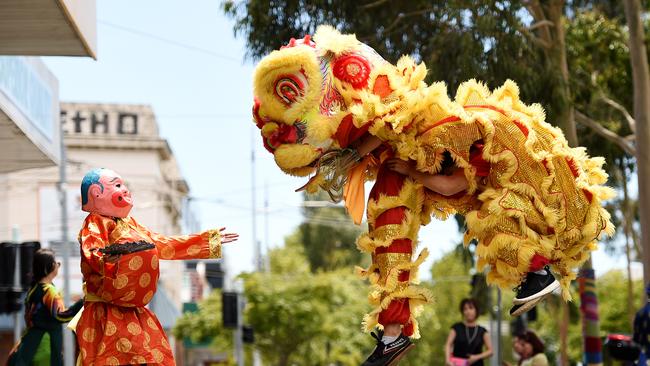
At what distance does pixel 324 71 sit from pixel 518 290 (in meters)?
1.74

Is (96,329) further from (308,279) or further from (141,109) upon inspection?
(141,109)

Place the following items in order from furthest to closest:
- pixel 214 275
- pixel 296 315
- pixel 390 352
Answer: pixel 214 275
pixel 296 315
pixel 390 352

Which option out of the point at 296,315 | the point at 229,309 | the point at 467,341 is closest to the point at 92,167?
the point at 296,315

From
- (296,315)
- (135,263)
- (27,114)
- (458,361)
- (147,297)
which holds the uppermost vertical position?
(27,114)

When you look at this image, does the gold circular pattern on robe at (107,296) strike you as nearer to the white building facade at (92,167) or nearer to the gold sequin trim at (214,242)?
the gold sequin trim at (214,242)

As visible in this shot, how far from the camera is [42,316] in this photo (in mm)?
8695

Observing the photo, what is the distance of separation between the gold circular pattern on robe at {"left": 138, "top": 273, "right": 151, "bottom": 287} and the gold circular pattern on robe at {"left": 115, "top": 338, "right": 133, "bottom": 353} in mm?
334

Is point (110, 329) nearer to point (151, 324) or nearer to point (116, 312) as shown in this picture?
point (116, 312)

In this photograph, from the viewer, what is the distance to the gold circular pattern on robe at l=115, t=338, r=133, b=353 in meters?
6.98

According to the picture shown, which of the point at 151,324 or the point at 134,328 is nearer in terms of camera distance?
the point at 134,328

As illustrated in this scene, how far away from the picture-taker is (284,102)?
7.15m

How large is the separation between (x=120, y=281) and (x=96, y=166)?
38406mm

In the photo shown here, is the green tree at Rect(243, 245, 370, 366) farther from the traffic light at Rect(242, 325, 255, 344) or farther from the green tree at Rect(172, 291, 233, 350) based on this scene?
the traffic light at Rect(242, 325, 255, 344)

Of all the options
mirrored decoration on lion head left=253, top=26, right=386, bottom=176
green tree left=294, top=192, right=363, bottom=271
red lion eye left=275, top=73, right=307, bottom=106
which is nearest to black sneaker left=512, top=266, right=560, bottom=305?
mirrored decoration on lion head left=253, top=26, right=386, bottom=176
